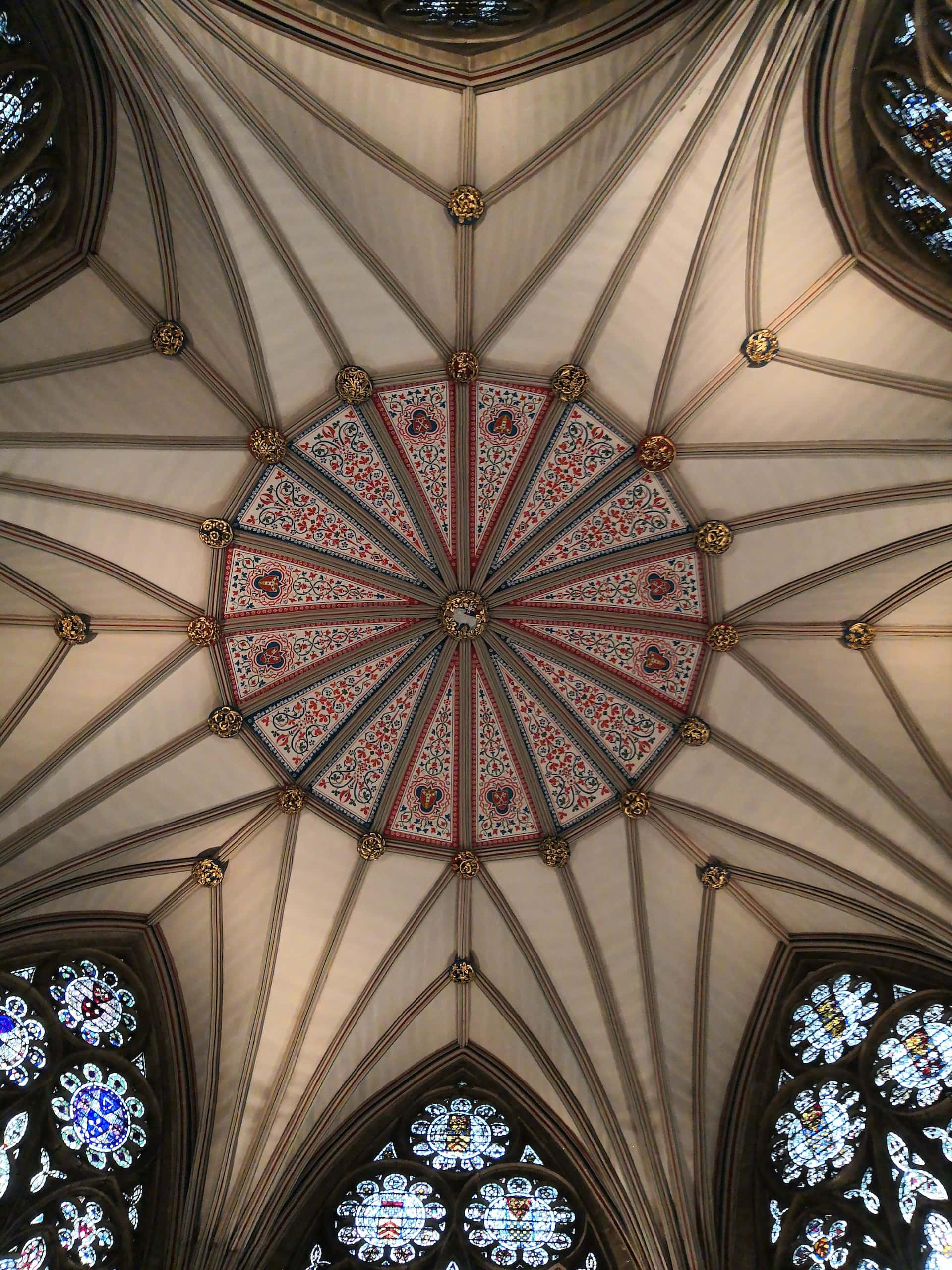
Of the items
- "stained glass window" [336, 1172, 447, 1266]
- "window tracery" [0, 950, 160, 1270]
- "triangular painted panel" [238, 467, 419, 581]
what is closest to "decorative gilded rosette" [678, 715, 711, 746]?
"triangular painted panel" [238, 467, 419, 581]

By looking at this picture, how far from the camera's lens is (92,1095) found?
13555 millimetres

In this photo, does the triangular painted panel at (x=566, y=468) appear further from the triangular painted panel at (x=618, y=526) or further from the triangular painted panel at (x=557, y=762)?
the triangular painted panel at (x=557, y=762)

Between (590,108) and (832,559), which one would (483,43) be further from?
(832,559)

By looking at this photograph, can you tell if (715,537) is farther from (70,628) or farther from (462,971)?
(70,628)

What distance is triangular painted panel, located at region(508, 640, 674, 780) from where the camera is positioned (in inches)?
626

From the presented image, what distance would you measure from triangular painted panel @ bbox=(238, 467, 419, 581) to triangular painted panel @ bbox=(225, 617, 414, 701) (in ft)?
2.80

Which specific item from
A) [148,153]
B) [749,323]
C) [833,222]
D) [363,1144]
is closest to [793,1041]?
[363,1144]

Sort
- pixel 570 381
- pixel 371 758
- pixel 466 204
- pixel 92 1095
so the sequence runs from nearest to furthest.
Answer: pixel 466 204, pixel 92 1095, pixel 570 381, pixel 371 758

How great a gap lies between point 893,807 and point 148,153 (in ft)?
36.3

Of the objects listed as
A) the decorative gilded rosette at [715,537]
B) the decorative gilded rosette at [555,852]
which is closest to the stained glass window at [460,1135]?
the decorative gilded rosette at [555,852]

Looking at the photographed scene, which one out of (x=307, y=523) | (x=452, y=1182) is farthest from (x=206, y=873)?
(x=452, y=1182)

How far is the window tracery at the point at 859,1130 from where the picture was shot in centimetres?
1218

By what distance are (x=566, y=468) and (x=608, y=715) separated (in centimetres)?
333

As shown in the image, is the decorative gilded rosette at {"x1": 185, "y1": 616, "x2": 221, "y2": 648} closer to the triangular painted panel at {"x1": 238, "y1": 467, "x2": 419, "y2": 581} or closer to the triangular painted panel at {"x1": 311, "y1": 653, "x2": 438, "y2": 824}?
the triangular painted panel at {"x1": 238, "y1": 467, "x2": 419, "y2": 581}
